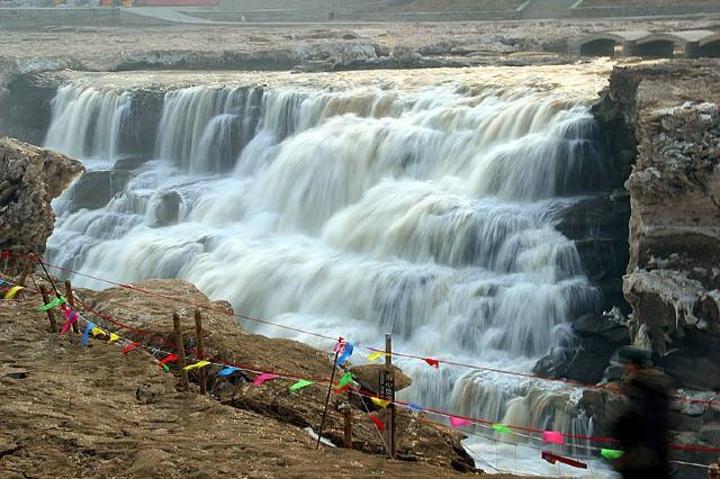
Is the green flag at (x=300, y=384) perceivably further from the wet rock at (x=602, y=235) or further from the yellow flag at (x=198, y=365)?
the wet rock at (x=602, y=235)

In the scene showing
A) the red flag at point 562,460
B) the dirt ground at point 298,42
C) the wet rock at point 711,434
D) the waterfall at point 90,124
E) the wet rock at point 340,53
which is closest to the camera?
the red flag at point 562,460

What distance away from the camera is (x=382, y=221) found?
20.3m

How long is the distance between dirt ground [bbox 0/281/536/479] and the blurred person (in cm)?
218

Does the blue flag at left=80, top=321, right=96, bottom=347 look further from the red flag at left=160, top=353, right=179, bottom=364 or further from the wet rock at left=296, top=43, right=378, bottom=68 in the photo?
the wet rock at left=296, top=43, right=378, bottom=68

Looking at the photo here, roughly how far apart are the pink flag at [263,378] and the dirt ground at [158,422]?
0.26 ft

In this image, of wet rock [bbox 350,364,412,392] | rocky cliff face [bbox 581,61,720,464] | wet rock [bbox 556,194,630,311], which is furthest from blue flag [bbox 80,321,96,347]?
wet rock [bbox 556,194,630,311]

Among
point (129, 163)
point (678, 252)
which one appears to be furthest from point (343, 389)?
point (129, 163)

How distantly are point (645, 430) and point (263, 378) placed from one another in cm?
440

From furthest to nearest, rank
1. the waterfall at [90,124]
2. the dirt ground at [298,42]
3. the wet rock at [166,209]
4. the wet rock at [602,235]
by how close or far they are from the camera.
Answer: the dirt ground at [298,42], the waterfall at [90,124], the wet rock at [166,209], the wet rock at [602,235]

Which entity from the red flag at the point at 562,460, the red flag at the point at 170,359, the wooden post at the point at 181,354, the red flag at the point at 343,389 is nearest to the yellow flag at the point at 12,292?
the red flag at the point at 170,359

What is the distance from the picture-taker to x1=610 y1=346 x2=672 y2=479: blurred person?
6152mm

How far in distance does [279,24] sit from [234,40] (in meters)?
8.26

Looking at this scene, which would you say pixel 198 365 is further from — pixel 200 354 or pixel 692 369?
pixel 692 369

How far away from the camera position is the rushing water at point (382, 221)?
1677cm
